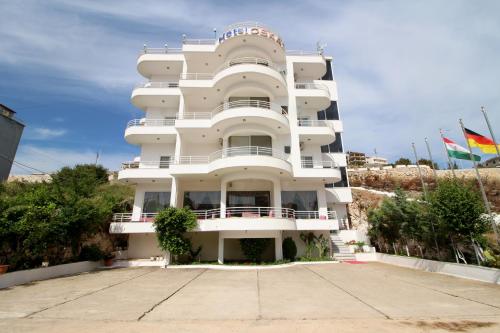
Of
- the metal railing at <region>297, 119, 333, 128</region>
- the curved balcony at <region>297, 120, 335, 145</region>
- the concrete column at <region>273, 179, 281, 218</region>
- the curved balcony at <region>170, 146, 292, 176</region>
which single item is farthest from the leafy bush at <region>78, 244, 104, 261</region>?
the metal railing at <region>297, 119, 333, 128</region>

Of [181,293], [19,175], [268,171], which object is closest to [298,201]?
[268,171]

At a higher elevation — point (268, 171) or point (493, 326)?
point (268, 171)

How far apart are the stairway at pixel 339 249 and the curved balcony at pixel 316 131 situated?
8634 millimetres

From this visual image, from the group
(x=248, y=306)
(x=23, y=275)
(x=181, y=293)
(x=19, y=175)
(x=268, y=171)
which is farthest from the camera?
(x=19, y=175)

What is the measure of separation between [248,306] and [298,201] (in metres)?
13.8

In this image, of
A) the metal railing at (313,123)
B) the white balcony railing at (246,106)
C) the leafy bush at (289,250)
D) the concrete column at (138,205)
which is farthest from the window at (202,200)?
the metal railing at (313,123)

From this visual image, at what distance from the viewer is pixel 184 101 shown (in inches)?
868

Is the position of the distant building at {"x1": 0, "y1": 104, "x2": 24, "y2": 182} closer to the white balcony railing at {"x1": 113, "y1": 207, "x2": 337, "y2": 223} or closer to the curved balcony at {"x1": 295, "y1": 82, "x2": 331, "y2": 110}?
the white balcony railing at {"x1": 113, "y1": 207, "x2": 337, "y2": 223}

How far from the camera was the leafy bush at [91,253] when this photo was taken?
16.8m

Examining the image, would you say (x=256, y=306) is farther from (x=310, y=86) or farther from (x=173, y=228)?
(x=310, y=86)

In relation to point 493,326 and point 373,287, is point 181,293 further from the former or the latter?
point 493,326

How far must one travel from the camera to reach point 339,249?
2023 centimetres

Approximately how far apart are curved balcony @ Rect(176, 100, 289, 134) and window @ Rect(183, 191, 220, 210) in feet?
18.3

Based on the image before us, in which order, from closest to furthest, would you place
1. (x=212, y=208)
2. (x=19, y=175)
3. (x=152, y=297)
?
(x=152, y=297)
(x=212, y=208)
(x=19, y=175)
